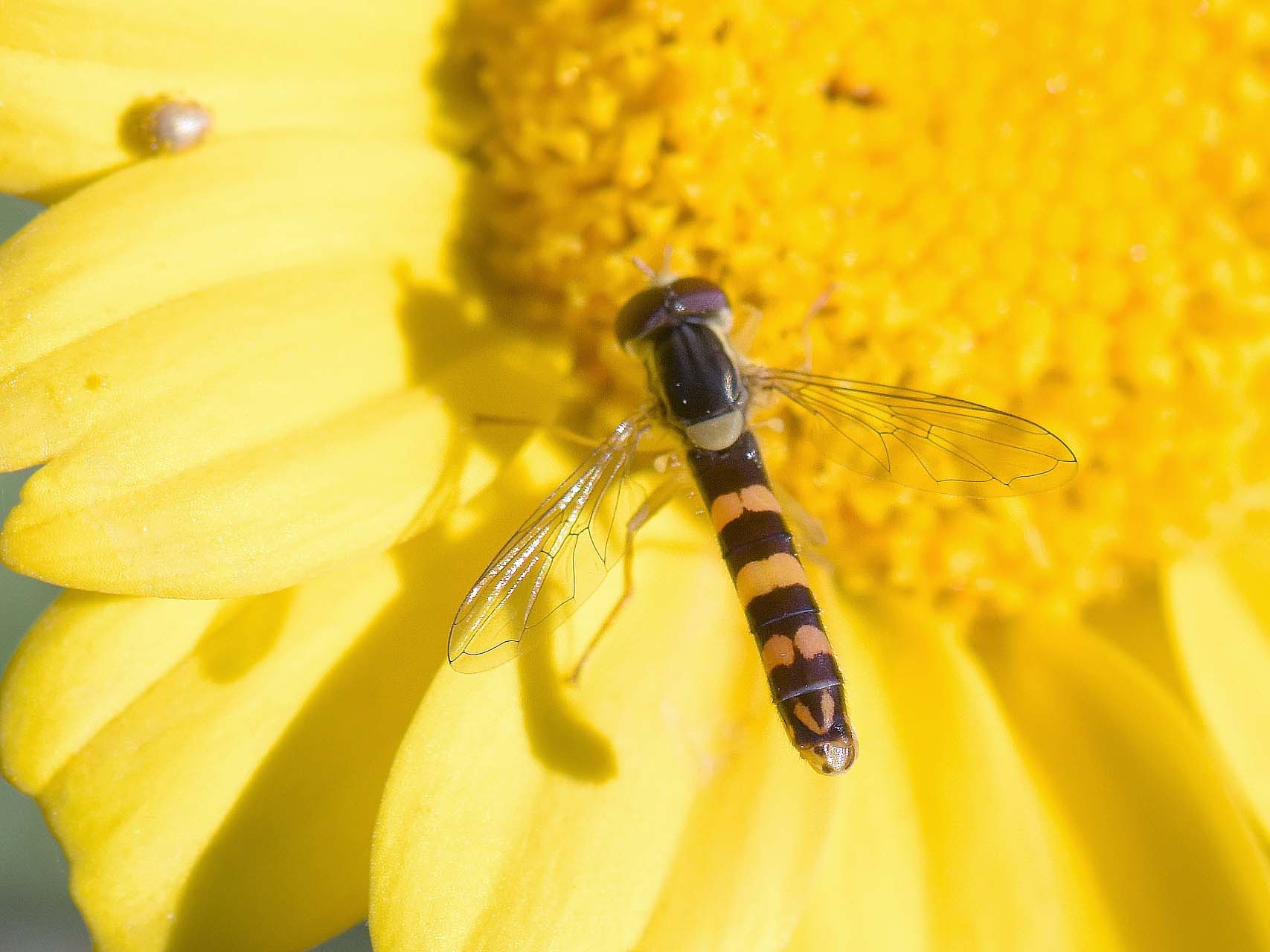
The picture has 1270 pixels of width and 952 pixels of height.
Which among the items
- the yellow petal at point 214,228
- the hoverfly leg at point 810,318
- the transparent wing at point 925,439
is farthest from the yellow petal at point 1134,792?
the yellow petal at point 214,228

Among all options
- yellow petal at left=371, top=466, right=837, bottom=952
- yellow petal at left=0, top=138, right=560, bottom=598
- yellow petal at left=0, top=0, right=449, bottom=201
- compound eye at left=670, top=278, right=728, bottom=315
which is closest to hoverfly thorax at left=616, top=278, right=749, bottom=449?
compound eye at left=670, top=278, right=728, bottom=315

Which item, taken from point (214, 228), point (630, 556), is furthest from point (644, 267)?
point (214, 228)

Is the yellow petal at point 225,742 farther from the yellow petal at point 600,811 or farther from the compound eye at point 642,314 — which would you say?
the compound eye at point 642,314

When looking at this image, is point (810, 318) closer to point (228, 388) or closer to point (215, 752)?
point (228, 388)

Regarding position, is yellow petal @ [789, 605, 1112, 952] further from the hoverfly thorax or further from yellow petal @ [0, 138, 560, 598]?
yellow petal @ [0, 138, 560, 598]

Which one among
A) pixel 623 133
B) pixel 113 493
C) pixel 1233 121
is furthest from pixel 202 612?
pixel 1233 121
